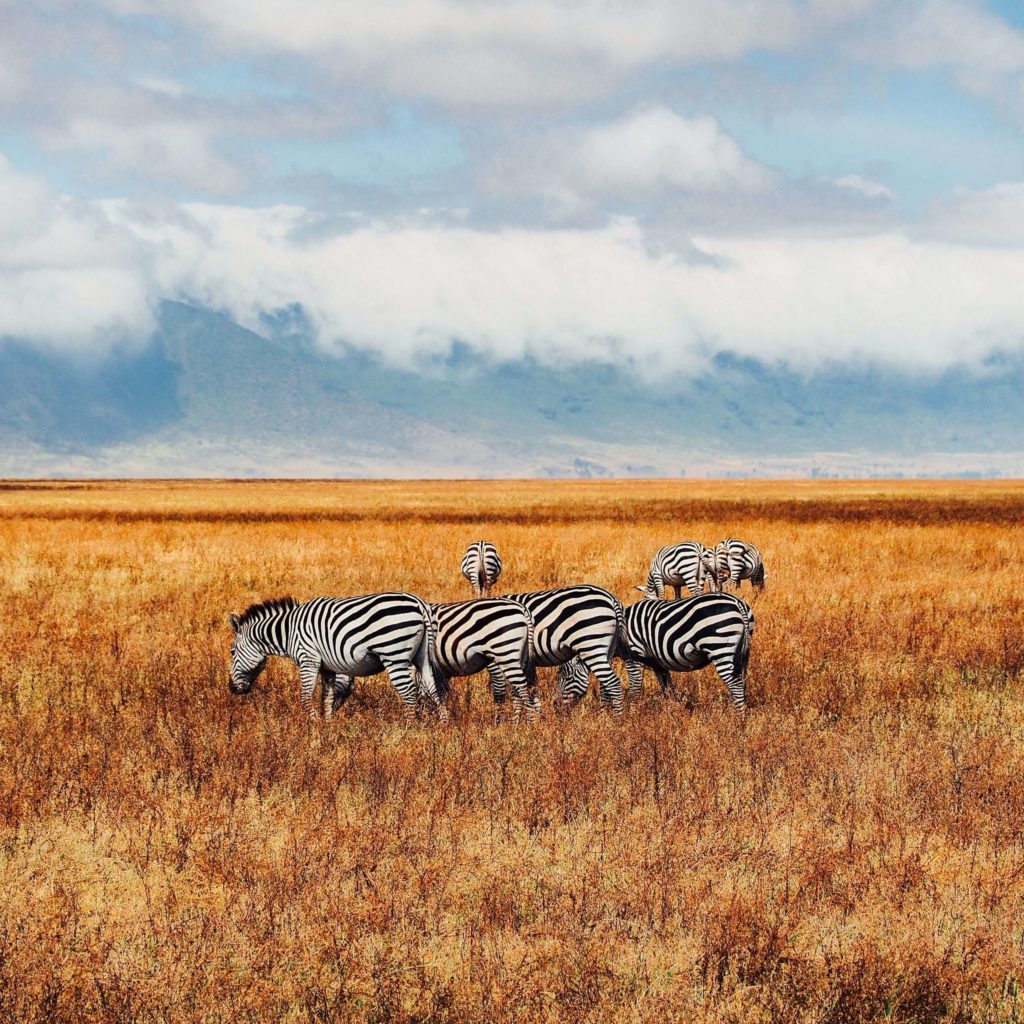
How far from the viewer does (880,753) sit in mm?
10656

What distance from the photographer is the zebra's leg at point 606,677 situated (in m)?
12.1

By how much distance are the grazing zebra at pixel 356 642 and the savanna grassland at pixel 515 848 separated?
38cm

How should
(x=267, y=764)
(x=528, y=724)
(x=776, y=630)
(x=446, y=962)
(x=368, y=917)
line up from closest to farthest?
(x=446, y=962) → (x=368, y=917) → (x=267, y=764) → (x=528, y=724) → (x=776, y=630)

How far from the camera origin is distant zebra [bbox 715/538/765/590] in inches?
966

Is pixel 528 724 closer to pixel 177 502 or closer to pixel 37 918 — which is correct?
pixel 37 918

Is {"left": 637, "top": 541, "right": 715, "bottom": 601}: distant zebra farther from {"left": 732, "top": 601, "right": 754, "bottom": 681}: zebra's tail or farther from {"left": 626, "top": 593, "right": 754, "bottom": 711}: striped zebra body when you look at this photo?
{"left": 732, "top": 601, "right": 754, "bottom": 681}: zebra's tail

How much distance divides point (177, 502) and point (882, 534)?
177ft

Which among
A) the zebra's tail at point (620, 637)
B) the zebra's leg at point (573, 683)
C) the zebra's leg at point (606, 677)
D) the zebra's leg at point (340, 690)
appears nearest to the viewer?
the zebra's leg at point (606, 677)

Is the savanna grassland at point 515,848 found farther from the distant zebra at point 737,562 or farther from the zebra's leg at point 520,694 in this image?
the distant zebra at point 737,562

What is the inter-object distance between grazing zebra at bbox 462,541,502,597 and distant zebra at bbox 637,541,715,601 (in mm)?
3524

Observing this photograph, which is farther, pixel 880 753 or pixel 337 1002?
pixel 880 753

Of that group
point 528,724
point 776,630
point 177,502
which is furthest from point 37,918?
point 177,502

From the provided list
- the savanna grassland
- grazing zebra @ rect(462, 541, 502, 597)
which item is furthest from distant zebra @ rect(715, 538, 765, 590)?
the savanna grassland

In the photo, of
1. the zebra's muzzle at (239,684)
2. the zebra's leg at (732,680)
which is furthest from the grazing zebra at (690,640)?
the zebra's muzzle at (239,684)
